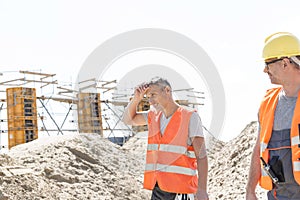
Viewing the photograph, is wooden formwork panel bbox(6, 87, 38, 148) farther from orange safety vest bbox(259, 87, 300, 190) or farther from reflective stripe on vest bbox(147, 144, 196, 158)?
orange safety vest bbox(259, 87, 300, 190)

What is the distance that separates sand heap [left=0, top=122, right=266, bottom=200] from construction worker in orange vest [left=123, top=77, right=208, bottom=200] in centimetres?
351

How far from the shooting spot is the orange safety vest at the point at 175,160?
3.12m

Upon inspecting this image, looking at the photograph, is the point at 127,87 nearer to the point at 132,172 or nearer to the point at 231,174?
the point at 132,172

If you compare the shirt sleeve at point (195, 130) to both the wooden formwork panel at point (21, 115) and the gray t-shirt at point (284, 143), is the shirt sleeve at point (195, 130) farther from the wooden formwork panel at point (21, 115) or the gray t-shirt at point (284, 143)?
the wooden formwork panel at point (21, 115)

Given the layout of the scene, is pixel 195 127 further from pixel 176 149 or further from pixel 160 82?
pixel 160 82

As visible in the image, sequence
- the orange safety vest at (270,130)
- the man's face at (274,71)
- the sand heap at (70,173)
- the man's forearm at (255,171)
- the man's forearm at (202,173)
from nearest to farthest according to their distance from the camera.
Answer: the orange safety vest at (270,130) → the man's face at (274,71) → the man's forearm at (255,171) → the man's forearm at (202,173) → the sand heap at (70,173)

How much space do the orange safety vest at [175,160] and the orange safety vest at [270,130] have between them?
0.83m

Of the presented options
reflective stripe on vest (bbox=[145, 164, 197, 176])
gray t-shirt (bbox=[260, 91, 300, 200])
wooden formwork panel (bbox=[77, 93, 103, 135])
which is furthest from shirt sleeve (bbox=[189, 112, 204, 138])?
wooden formwork panel (bbox=[77, 93, 103, 135])

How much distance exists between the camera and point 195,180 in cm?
320

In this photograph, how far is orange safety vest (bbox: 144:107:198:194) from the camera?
3.12 metres

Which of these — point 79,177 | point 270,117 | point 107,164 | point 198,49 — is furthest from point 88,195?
point 270,117

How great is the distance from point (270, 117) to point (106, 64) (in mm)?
3944

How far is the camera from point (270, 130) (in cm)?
226

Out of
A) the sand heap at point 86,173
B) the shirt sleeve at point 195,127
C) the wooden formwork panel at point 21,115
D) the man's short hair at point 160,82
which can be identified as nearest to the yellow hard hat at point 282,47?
the shirt sleeve at point 195,127
